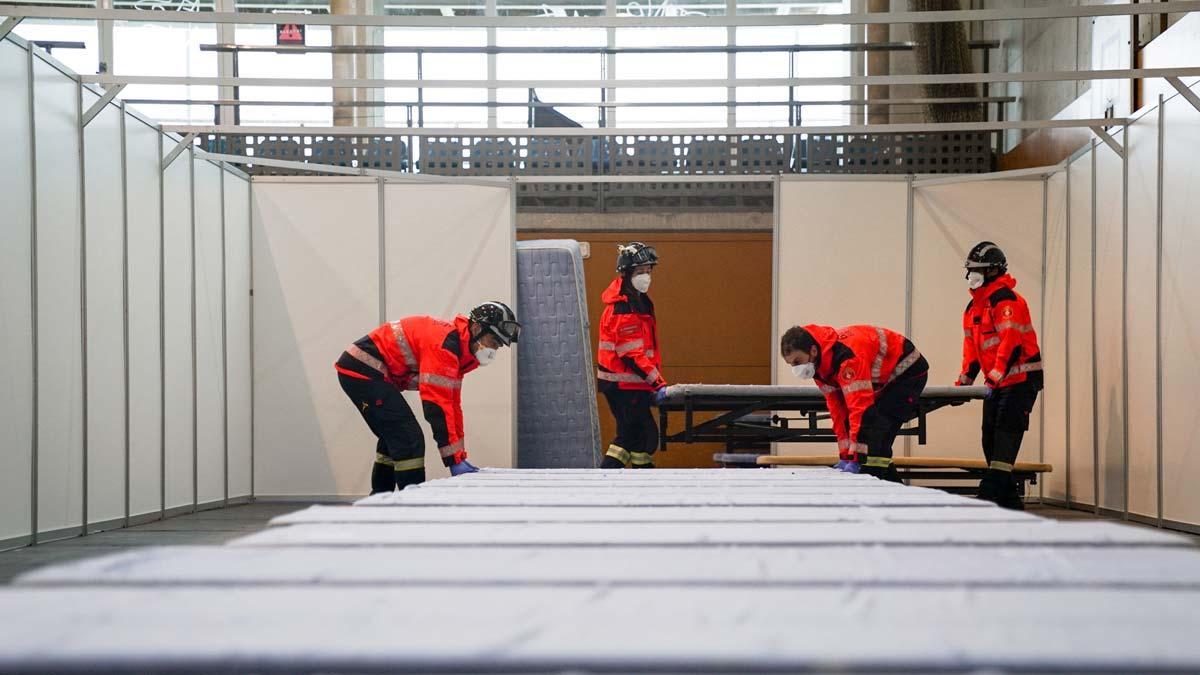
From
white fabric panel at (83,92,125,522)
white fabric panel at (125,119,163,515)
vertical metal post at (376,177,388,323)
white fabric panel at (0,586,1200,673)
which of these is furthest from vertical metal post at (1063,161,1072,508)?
white fabric panel at (0,586,1200,673)

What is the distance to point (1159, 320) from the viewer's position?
7215 mm

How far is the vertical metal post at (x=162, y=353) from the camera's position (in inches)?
310

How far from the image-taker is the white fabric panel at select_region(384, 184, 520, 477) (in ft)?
29.8

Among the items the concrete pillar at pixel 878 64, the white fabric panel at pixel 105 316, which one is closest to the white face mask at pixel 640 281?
the white fabric panel at pixel 105 316

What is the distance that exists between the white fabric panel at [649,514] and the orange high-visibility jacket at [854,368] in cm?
323

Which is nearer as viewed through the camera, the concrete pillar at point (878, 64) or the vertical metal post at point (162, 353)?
the vertical metal post at point (162, 353)

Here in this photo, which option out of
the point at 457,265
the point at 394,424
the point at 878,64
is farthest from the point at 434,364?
the point at 878,64

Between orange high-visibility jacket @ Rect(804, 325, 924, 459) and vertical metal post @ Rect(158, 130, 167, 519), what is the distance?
177 inches

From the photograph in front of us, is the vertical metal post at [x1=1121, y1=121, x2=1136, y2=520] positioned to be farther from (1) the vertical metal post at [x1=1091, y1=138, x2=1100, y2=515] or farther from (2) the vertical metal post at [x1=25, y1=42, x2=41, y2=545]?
(2) the vertical metal post at [x1=25, y1=42, x2=41, y2=545]

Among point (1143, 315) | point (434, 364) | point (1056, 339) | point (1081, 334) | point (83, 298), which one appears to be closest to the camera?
point (434, 364)

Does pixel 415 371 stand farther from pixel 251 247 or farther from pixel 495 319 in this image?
pixel 251 247

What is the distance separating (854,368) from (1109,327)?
3003 millimetres

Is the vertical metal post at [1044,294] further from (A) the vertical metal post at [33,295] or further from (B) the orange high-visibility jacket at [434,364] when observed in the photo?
(A) the vertical metal post at [33,295]

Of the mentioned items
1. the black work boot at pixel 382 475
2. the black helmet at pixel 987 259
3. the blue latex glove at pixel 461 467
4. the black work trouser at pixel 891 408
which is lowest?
the black work boot at pixel 382 475
